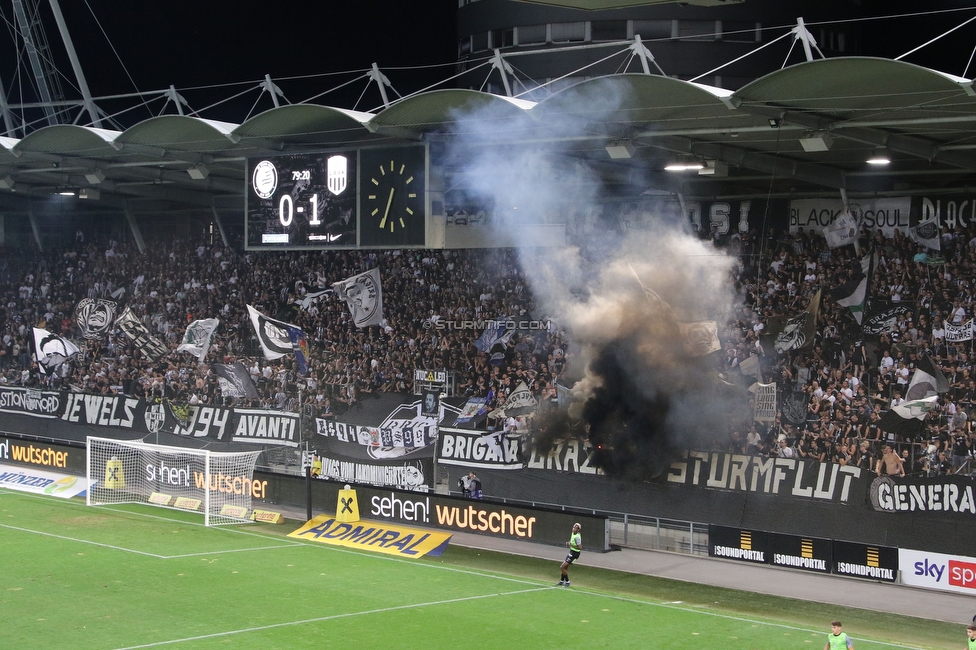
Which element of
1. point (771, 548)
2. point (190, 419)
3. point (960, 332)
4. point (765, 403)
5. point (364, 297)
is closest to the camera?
point (771, 548)

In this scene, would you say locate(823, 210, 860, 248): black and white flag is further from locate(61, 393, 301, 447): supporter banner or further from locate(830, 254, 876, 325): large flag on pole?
locate(61, 393, 301, 447): supporter banner

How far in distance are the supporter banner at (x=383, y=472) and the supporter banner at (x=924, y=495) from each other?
9941 mm

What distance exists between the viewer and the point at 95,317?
39188 mm

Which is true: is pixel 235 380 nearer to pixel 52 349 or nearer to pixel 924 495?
pixel 52 349

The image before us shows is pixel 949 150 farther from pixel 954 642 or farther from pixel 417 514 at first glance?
pixel 417 514

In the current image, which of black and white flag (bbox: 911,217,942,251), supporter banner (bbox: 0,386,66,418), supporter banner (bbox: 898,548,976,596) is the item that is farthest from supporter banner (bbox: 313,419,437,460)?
black and white flag (bbox: 911,217,942,251)

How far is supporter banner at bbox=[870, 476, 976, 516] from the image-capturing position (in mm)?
19141

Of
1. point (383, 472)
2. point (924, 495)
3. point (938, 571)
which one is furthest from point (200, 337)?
point (938, 571)

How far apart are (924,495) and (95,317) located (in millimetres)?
28843

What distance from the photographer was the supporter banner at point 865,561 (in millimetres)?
19812

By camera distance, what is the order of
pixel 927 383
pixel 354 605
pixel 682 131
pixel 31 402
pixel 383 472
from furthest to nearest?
pixel 31 402, pixel 383 472, pixel 927 383, pixel 682 131, pixel 354 605

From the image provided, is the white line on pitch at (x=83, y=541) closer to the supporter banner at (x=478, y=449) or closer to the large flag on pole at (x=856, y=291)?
the supporter banner at (x=478, y=449)

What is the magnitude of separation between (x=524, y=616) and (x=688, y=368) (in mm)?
8117

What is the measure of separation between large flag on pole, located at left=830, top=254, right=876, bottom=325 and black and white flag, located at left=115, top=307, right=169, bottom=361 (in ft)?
69.8
